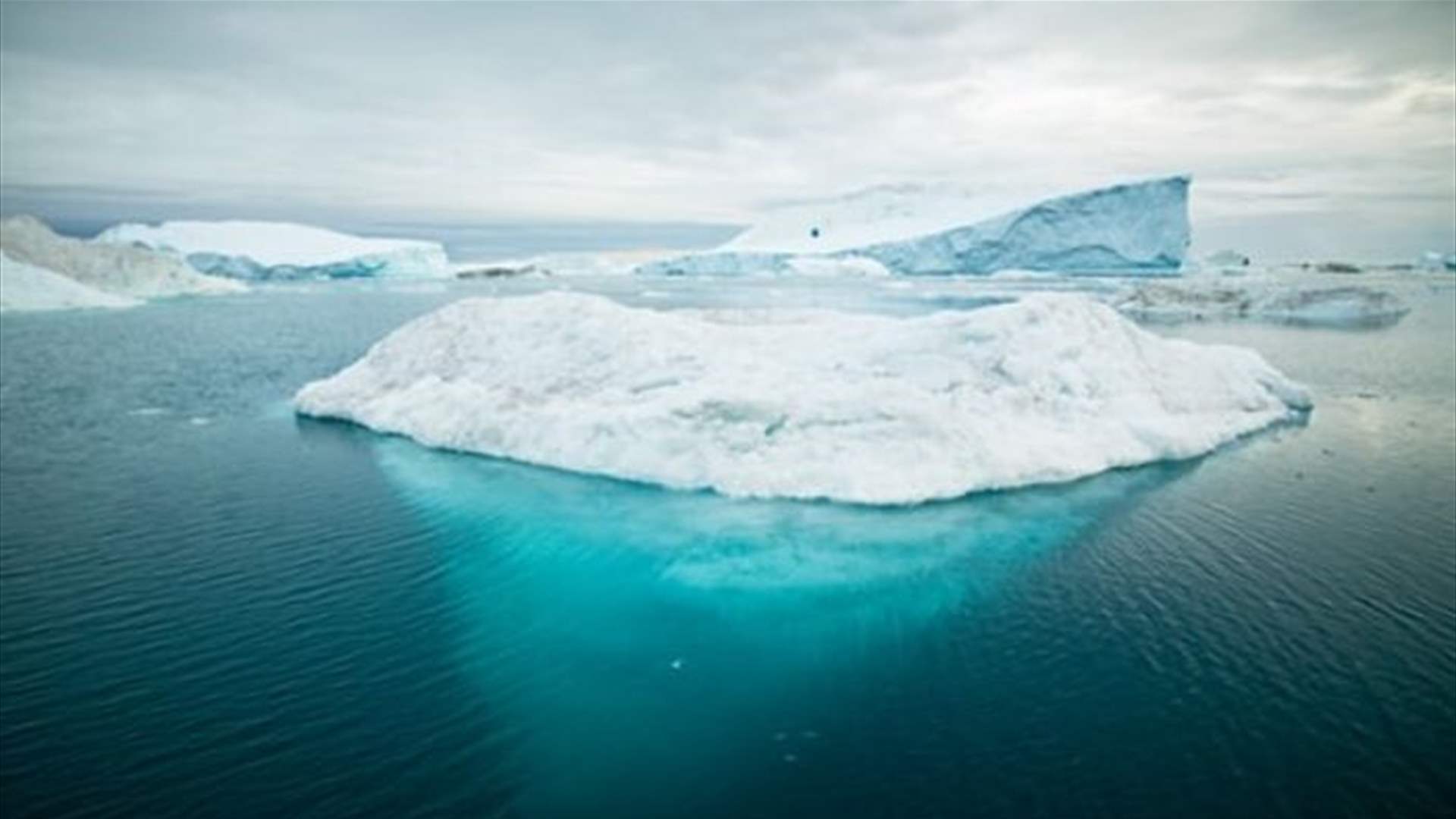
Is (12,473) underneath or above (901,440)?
underneath

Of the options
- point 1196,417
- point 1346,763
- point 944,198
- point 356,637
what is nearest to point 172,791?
point 356,637

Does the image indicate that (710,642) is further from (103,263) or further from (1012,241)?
(1012,241)

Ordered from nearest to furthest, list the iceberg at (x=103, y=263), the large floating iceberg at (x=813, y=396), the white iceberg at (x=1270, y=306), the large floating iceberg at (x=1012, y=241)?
the large floating iceberg at (x=813, y=396), the white iceberg at (x=1270, y=306), the iceberg at (x=103, y=263), the large floating iceberg at (x=1012, y=241)

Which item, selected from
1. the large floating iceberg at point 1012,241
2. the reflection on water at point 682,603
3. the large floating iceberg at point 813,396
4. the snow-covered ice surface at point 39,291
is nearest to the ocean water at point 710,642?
the reflection on water at point 682,603

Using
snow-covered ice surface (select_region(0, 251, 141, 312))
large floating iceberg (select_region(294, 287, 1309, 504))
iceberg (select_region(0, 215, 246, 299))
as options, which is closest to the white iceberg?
large floating iceberg (select_region(294, 287, 1309, 504))

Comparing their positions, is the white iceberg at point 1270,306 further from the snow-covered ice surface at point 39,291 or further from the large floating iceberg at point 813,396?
the snow-covered ice surface at point 39,291

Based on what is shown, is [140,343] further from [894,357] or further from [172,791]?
[172,791]
